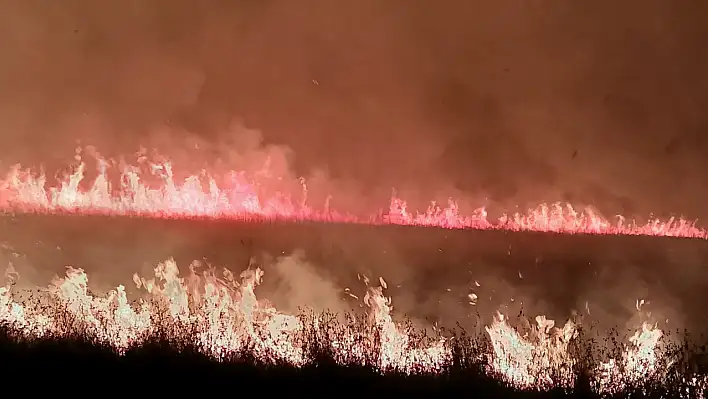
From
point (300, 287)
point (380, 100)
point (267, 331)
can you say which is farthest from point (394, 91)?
point (267, 331)

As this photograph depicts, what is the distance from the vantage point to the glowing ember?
164cm

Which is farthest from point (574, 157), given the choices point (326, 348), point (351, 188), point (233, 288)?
point (233, 288)

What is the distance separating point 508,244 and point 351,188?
0.47m

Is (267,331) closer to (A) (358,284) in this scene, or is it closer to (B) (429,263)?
(A) (358,284)

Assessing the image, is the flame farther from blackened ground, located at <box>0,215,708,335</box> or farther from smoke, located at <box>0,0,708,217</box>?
smoke, located at <box>0,0,708,217</box>

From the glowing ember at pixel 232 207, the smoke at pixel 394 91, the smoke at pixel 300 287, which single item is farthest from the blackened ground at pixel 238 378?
the smoke at pixel 394 91

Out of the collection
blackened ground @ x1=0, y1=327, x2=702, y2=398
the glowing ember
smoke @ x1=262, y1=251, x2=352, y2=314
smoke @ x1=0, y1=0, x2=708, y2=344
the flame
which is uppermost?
smoke @ x1=0, y1=0, x2=708, y2=344

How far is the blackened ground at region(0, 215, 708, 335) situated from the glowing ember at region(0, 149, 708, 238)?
0.09ft

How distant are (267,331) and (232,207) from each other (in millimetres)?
360

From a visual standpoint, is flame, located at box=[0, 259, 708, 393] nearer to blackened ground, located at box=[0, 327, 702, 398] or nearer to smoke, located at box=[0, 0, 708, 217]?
blackened ground, located at box=[0, 327, 702, 398]

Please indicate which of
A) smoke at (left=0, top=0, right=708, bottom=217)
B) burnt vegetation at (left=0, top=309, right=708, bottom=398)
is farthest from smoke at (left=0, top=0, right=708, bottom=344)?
burnt vegetation at (left=0, top=309, right=708, bottom=398)

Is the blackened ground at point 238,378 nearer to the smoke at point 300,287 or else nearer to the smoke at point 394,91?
the smoke at point 300,287

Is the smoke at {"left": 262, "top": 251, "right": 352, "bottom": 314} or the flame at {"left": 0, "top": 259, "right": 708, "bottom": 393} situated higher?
the smoke at {"left": 262, "top": 251, "right": 352, "bottom": 314}

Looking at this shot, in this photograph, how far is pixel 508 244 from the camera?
161 centimetres
